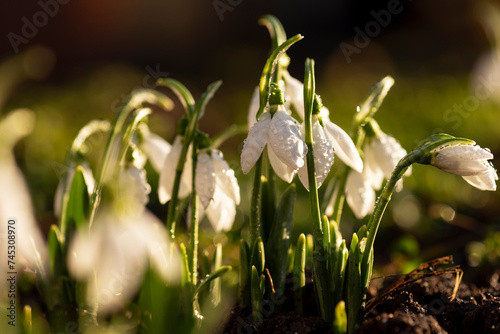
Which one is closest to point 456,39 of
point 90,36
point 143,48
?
point 143,48

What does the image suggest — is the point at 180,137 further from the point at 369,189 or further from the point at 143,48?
the point at 143,48

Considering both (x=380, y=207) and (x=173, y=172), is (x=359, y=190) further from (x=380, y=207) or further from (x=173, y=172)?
(x=173, y=172)

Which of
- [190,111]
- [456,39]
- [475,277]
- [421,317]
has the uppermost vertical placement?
Result: [190,111]

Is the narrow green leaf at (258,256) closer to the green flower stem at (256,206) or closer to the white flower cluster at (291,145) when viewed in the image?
the green flower stem at (256,206)

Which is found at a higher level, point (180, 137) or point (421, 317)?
point (180, 137)

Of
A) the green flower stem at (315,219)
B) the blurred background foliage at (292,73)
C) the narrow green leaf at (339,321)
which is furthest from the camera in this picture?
the blurred background foliage at (292,73)

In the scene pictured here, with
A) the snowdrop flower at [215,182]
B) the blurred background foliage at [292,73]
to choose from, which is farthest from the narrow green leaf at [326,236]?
the blurred background foliage at [292,73]
